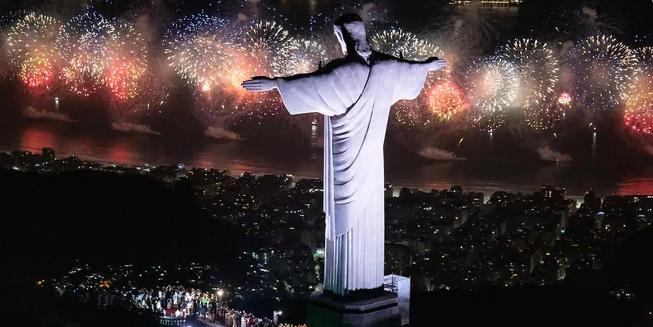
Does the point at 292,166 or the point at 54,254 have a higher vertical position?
the point at 292,166

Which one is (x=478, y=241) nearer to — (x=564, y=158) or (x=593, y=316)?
(x=593, y=316)

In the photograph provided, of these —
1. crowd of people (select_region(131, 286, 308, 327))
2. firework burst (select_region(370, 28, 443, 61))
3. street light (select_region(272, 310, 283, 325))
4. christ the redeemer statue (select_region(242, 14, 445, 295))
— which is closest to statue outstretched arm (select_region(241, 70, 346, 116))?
christ the redeemer statue (select_region(242, 14, 445, 295))

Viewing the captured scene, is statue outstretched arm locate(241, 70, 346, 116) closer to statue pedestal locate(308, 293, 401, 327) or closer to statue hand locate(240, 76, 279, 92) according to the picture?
statue hand locate(240, 76, 279, 92)

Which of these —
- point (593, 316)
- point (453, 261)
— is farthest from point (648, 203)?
point (593, 316)

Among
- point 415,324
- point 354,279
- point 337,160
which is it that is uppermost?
point 337,160

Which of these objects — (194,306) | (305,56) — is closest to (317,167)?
(305,56)

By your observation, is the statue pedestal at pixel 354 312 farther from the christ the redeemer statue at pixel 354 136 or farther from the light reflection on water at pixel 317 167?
the light reflection on water at pixel 317 167

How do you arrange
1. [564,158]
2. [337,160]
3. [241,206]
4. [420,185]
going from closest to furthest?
[337,160] → [241,206] → [420,185] → [564,158]
